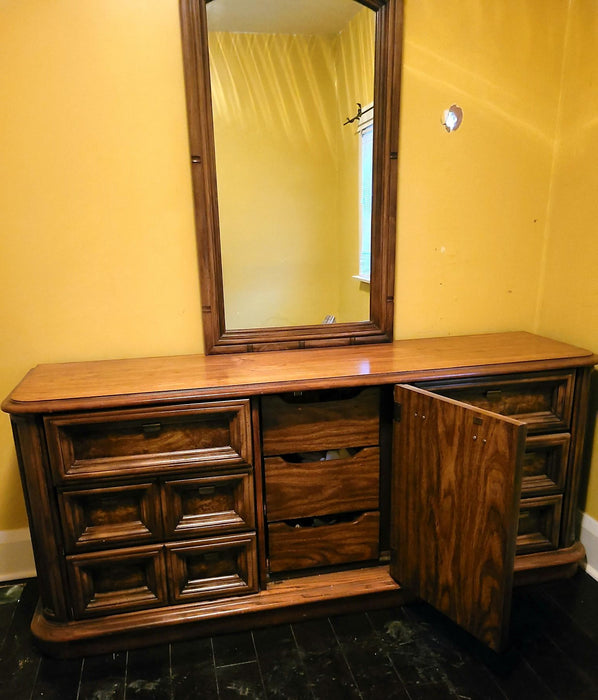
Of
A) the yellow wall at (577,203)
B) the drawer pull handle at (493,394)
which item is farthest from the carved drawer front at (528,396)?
the yellow wall at (577,203)

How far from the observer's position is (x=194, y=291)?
1.72m

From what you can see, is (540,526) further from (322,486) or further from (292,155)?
(292,155)

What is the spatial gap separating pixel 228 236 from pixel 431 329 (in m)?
0.89

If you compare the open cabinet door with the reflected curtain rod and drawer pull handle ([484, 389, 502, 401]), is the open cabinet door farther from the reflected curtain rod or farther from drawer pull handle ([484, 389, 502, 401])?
the reflected curtain rod

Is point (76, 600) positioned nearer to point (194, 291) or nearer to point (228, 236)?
point (194, 291)

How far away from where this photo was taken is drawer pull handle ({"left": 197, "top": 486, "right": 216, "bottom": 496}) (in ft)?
4.75

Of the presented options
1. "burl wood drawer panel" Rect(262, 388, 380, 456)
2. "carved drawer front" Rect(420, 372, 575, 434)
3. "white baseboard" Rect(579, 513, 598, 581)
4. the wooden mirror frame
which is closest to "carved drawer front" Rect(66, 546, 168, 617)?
"burl wood drawer panel" Rect(262, 388, 380, 456)

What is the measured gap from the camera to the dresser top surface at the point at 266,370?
1.34m

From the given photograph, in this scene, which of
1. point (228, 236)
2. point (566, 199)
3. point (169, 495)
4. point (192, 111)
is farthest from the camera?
point (566, 199)

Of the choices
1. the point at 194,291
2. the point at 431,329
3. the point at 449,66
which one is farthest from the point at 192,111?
the point at 431,329

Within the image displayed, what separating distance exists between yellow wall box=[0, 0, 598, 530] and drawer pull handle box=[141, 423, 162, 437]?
1.43 ft

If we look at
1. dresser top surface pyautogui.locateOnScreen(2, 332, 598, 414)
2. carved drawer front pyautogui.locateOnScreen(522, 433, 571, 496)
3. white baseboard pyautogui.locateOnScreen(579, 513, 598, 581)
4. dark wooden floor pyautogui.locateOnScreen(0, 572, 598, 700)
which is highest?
dresser top surface pyautogui.locateOnScreen(2, 332, 598, 414)

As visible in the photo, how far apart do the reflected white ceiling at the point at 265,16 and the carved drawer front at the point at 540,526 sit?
5.95 feet

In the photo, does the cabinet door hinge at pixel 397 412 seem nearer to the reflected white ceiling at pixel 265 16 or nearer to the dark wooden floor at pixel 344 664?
the dark wooden floor at pixel 344 664
